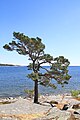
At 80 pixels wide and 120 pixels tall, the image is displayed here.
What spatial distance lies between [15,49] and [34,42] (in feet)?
9.26

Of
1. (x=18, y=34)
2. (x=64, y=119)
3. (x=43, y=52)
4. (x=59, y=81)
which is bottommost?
(x=64, y=119)

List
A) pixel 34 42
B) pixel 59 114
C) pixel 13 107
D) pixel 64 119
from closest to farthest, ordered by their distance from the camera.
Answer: pixel 64 119, pixel 59 114, pixel 13 107, pixel 34 42

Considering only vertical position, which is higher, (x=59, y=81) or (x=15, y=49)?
(x=15, y=49)

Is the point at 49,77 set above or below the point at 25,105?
above

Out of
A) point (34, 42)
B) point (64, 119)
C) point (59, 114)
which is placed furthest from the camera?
point (34, 42)

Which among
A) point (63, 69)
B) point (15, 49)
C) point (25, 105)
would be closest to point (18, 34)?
point (15, 49)

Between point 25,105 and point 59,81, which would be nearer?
point 25,105

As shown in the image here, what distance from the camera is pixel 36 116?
14703mm

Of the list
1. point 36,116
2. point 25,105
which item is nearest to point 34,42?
Result: point 25,105

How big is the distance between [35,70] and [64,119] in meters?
20.4

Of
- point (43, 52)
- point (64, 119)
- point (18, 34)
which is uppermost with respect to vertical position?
point (18, 34)

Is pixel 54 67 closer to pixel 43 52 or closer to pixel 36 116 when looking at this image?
pixel 43 52

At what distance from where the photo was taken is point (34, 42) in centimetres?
A: 3209

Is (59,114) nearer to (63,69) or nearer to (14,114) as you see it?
(14,114)
